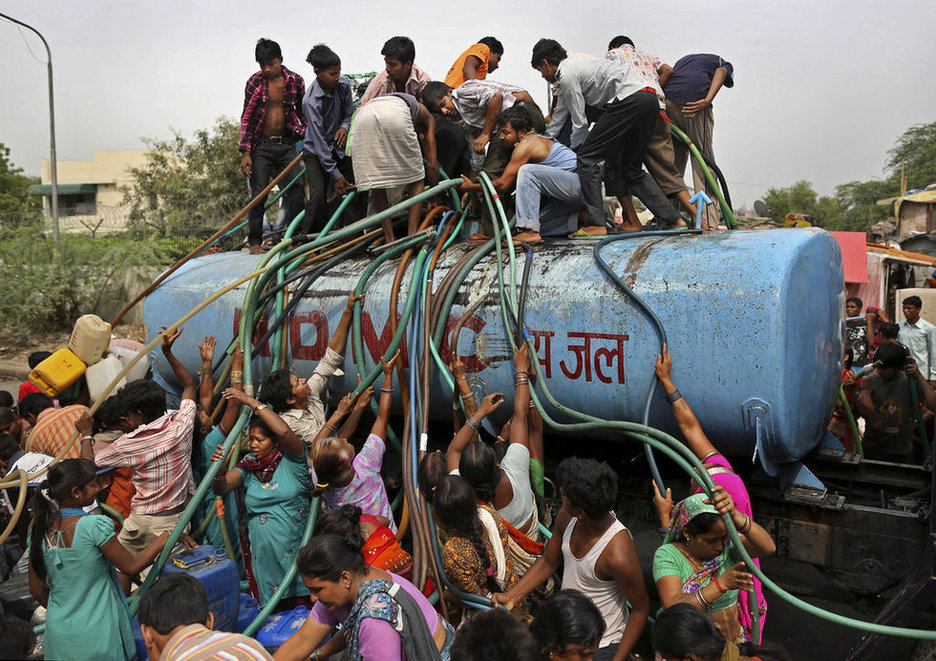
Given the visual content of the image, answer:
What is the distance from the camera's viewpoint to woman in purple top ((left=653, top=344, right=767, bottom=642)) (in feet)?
10.6

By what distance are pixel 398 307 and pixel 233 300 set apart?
1.64 m

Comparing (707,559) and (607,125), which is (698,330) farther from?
(607,125)

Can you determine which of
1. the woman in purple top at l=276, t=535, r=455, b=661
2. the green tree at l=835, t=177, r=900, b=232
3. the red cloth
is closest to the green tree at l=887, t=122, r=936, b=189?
the green tree at l=835, t=177, r=900, b=232

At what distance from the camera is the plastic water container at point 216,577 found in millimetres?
3898

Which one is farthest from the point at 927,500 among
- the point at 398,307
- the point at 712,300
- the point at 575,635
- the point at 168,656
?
the point at 168,656

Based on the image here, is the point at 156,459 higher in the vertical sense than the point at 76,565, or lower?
higher

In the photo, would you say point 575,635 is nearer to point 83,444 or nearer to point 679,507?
point 679,507

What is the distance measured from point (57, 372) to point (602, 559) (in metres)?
4.61

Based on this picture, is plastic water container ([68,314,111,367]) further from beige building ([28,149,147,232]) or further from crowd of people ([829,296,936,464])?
beige building ([28,149,147,232])

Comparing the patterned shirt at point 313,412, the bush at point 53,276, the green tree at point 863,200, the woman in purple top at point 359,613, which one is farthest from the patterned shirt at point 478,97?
the green tree at point 863,200

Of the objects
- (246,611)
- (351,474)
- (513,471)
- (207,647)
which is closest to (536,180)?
(513,471)

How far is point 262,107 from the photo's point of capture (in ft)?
21.2

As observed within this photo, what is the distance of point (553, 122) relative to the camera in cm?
539

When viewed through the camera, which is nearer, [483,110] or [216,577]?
[216,577]
